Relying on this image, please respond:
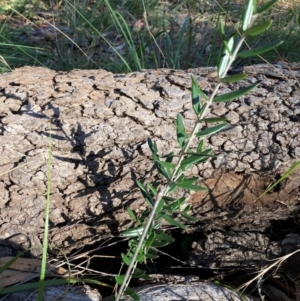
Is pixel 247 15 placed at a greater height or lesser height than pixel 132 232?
greater

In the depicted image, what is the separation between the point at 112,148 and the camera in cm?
148

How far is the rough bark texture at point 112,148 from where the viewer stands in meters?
1.46

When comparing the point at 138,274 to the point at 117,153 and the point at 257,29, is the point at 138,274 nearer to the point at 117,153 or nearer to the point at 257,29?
the point at 117,153

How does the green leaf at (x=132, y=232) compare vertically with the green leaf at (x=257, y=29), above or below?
below

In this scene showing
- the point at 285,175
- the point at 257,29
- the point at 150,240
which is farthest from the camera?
the point at 285,175

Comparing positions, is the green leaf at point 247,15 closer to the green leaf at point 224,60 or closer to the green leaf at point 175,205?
the green leaf at point 224,60

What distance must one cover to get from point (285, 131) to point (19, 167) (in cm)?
76

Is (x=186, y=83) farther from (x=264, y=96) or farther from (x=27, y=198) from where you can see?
(x=27, y=198)

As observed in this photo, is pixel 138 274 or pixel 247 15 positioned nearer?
pixel 247 15

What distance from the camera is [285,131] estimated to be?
60.2 inches

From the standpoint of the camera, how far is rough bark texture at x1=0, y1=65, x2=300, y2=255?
1460 mm

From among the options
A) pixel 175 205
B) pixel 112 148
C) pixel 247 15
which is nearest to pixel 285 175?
pixel 175 205

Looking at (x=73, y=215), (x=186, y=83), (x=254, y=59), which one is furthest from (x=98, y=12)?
(x=73, y=215)

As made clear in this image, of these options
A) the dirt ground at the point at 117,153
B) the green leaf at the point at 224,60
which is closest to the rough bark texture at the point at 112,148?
the dirt ground at the point at 117,153
